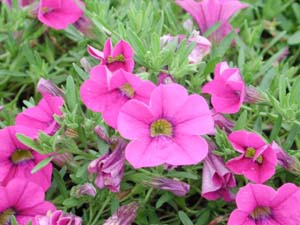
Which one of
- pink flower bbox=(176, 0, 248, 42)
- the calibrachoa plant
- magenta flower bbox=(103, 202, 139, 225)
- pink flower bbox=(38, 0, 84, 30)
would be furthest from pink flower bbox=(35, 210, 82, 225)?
pink flower bbox=(176, 0, 248, 42)

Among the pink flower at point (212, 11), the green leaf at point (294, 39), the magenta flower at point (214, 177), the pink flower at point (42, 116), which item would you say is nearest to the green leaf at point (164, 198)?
the magenta flower at point (214, 177)

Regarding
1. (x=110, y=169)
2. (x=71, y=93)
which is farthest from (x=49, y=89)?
(x=110, y=169)

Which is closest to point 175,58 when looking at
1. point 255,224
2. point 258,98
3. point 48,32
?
point 258,98

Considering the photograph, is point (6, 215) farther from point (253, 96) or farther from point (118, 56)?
point (253, 96)

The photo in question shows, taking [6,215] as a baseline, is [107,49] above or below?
above

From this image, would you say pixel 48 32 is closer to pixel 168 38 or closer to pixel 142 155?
pixel 168 38

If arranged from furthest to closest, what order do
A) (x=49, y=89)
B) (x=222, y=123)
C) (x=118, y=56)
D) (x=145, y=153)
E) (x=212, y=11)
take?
(x=212, y=11)
(x=49, y=89)
(x=222, y=123)
(x=118, y=56)
(x=145, y=153)
